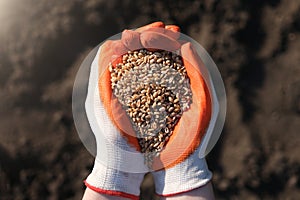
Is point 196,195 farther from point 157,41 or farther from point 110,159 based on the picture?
point 157,41

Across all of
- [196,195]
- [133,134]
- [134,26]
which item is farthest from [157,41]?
A: [134,26]

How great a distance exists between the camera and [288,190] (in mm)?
1428

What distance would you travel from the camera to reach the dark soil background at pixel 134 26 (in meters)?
1.45

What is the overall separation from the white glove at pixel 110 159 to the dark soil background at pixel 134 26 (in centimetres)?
63

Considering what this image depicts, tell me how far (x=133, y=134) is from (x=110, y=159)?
0.06 m

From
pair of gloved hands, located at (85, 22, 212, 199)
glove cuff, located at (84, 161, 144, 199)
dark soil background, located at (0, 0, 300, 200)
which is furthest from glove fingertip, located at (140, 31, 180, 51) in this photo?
dark soil background, located at (0, 0, 300, 200)

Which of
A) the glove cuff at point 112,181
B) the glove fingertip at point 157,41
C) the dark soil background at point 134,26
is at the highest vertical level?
the glove fingertip at point 157,41

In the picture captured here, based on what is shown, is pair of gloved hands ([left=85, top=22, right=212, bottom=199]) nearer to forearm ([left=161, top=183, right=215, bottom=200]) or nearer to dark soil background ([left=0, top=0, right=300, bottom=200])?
forearm ([left=161, top=183, right=215, bottom=200])

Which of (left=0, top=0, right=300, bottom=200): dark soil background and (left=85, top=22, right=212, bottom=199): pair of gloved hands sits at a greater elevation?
(left=85, top=22, right=212, bottom=199): pair of gloved hands

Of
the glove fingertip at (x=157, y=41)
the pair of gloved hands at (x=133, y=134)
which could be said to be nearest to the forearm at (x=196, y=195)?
the pair of gloved hands at (x=133, y=134)

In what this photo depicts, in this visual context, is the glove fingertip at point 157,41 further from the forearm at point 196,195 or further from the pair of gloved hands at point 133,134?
the forearm at point 196,195

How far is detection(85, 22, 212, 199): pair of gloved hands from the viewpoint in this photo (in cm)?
78

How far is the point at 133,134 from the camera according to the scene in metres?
0.80

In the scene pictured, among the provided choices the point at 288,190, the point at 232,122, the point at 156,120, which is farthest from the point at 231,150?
the point at 156,120
